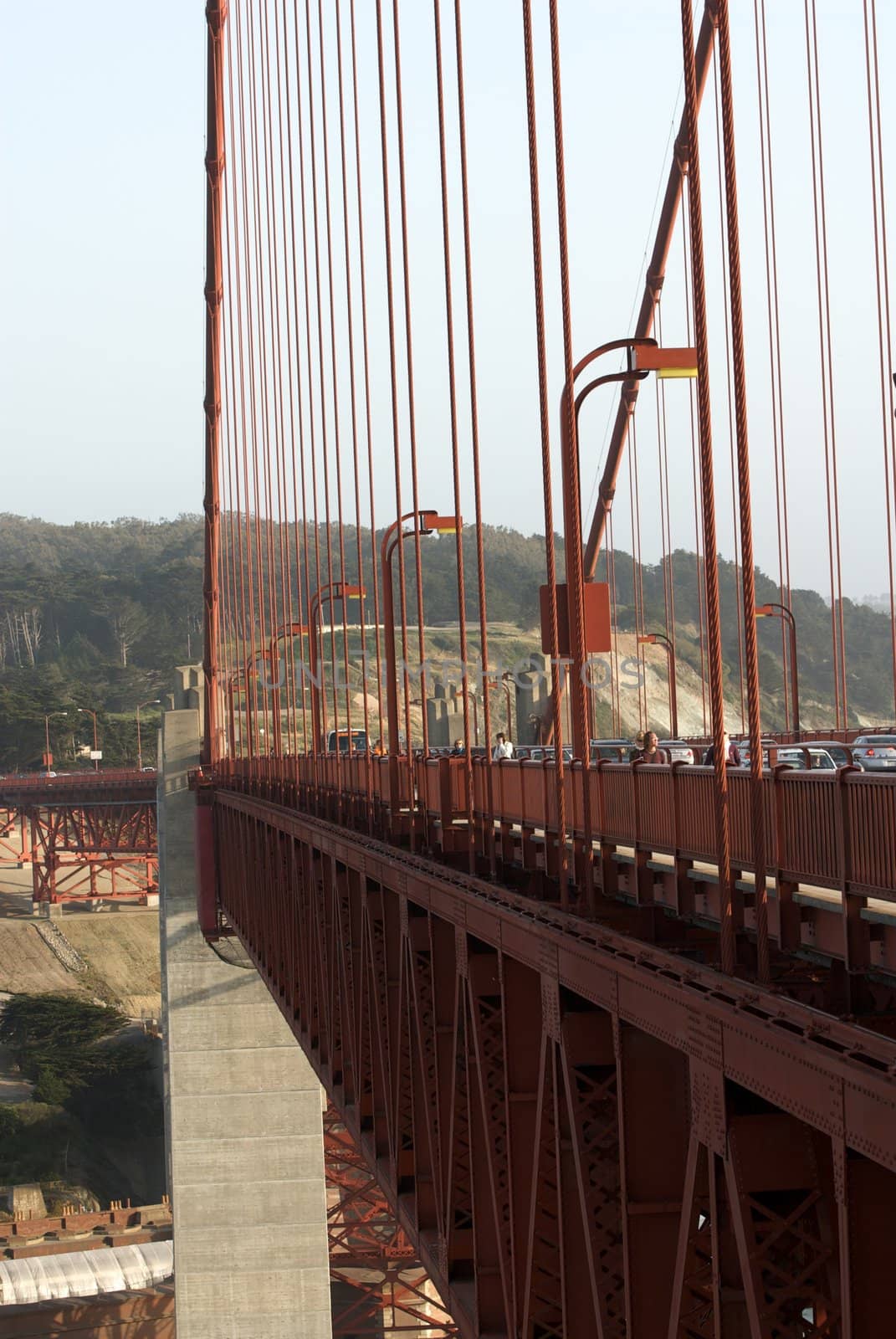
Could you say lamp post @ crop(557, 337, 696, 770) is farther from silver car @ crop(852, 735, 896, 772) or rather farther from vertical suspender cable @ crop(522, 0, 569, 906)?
silver car @ crop(852, 735, 896, 772)

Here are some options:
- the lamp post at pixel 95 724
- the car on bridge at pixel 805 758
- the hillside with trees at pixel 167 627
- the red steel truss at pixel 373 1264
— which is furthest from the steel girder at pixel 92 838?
the car on bridge at pixel 805 758

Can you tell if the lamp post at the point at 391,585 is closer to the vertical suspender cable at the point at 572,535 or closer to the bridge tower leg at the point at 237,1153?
Answer: the vertical suspender cable at the point at 572,535

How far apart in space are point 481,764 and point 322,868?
19.5ft

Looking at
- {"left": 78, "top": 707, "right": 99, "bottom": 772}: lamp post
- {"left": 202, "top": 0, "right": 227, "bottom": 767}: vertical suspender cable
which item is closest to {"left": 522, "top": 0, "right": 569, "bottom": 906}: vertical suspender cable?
{"left": 202, "top": 0, "right": 227, "bottom": 767}: vertical suspender cable

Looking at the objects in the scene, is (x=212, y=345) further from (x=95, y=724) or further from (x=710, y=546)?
(x=95, y=724)

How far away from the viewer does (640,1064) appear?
7.13 m

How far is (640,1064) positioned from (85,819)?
71.3 meters

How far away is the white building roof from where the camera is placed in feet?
139

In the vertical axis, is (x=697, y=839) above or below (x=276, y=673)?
below

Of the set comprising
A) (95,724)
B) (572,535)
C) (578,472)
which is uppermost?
(95,724)

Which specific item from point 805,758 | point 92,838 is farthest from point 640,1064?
point 92,838

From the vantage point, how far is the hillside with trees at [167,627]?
338 ft

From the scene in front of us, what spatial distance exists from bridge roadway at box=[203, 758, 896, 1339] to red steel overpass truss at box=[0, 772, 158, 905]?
188ft

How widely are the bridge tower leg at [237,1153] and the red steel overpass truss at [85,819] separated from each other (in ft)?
109
